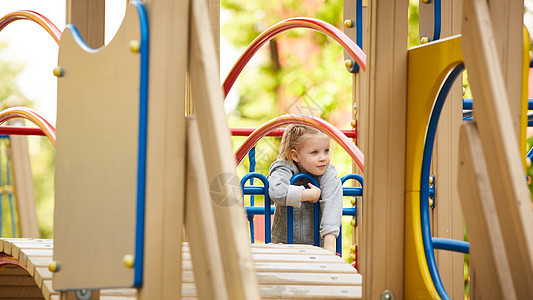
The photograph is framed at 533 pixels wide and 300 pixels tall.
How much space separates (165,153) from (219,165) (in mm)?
212

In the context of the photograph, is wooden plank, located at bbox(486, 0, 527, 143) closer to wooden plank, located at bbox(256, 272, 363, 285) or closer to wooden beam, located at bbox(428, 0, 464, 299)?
wooden plank, located at bbox(256, 272, 363, 285)

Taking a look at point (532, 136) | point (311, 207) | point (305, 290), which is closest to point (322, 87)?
point (532, 136)

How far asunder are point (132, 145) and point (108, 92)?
21 cm

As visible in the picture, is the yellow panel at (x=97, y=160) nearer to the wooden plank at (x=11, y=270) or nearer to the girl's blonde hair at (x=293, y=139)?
the wooden plank at (x=11, y=270)

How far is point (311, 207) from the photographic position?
14.1 feet

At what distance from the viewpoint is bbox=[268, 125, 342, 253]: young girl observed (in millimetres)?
4004

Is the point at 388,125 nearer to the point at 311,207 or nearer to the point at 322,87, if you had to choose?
the point at 311,207

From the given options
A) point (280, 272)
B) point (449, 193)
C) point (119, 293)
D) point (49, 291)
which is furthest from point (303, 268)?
point (449, 193)

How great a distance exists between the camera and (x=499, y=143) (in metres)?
1.92

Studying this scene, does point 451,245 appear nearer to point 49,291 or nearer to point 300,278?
point 300,278

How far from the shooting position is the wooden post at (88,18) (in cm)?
238

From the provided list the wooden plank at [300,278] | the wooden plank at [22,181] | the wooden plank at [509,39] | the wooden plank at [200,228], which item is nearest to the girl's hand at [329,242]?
the wooden plank at [300,278]

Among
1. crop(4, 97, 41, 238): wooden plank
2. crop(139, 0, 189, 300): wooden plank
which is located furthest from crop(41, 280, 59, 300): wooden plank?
crop(4, 97, 41, 238): wooden plank

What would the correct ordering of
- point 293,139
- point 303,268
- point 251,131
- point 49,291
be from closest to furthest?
point 49,291
point 303,268
point 293,139
point 251,131
